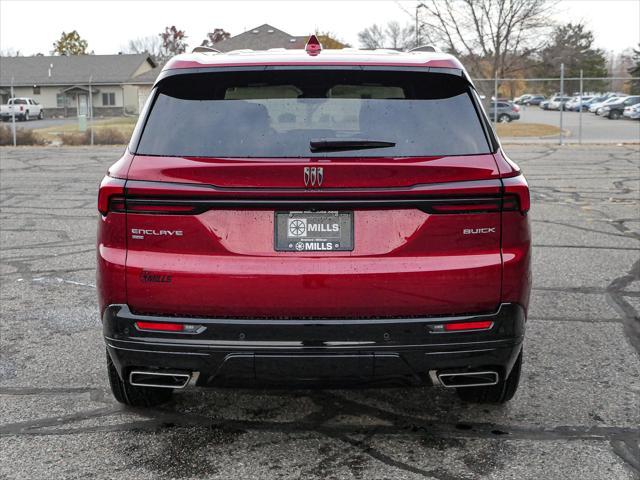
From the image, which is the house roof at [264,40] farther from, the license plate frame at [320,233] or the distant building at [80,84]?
the license plate frame at [320,233]

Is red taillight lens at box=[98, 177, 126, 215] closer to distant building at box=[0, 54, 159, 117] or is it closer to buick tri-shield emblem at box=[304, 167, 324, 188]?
buick tri-shield emblem at box=[304, 167, 324, 188]

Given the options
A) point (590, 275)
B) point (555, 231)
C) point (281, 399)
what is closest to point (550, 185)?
point (555, 231)

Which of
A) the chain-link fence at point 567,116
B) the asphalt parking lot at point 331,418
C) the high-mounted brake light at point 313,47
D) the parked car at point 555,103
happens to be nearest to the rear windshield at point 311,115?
the high-mounted brake light at point 313,47

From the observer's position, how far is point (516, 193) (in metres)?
3.48

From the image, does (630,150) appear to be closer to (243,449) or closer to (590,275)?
(590,275)

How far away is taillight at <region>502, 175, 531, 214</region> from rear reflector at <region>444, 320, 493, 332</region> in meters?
0.50

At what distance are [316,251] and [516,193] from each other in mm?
891

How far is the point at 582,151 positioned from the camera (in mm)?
24703

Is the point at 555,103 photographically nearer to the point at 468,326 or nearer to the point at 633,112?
the point at 633,112

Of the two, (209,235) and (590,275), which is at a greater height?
(209,235)

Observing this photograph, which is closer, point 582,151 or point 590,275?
point 590,275

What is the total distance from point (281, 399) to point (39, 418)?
1269 mm

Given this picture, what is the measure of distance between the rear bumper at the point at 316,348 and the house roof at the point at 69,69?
7126 cm

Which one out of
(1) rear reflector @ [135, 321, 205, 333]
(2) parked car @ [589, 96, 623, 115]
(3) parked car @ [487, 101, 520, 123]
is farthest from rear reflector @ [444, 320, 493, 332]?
(2) parked car @ [589, 96, 623, 115]
